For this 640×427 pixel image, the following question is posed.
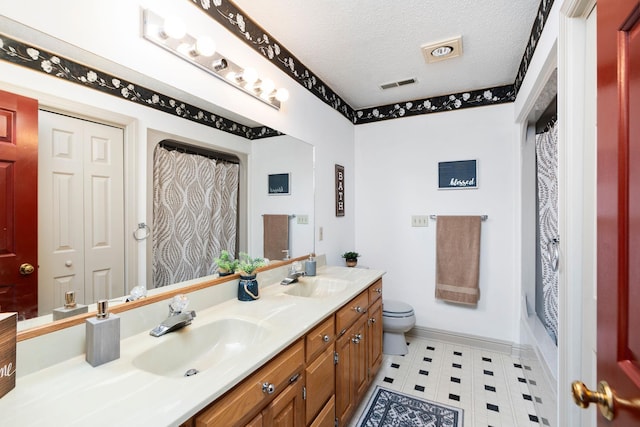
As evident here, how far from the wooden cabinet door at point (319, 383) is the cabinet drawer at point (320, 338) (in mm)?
34

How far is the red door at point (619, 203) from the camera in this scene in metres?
0.52

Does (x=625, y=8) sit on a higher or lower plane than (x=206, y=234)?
higher

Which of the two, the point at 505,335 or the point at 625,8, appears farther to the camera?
the point at 505,335

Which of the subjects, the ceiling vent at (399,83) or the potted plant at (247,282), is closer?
the potted plant at (247,282)

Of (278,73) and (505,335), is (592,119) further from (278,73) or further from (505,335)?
(505,335)

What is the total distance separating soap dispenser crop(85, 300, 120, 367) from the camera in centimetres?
86

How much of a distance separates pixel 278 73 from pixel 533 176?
2.14 m

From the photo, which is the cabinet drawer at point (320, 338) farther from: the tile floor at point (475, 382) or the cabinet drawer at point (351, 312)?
the tile floor at point (475, 382)

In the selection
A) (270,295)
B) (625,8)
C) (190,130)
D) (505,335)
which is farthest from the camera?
→ (505,335)

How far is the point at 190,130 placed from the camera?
1.41 metres

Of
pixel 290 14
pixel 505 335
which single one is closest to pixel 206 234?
pixel 290 14

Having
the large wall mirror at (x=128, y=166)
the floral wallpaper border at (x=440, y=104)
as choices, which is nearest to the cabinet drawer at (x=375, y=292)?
the large wall mirror at (x=128, y=166)

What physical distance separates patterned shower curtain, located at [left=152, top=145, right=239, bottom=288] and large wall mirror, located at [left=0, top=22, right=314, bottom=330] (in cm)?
5

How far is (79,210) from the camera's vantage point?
3.26 ft
